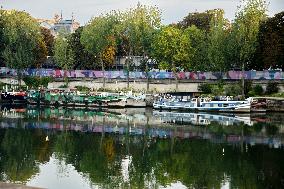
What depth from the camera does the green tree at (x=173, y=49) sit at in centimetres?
10219

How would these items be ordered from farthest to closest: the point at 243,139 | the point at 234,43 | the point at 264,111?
the point at 234,43 → the point at 264,111 → the point at 243,139

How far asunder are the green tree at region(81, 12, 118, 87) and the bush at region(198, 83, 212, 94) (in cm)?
1955

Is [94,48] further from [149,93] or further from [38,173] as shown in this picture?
[38,173]

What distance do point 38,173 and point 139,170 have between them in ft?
23.9

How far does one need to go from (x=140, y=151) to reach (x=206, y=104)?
41.0m

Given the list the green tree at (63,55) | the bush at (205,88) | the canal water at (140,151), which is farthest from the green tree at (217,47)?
the green tree at (63,55)

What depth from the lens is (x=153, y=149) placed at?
51.1m

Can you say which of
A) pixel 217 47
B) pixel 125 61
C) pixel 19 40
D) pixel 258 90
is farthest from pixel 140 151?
pixel 125 61

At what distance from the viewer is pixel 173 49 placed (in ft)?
337

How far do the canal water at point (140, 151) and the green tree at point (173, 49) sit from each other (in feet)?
84.7

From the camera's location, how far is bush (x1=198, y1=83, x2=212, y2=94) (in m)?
99.0

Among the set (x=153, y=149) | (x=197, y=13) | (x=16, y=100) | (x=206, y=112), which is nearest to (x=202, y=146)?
(x=153, y=149)

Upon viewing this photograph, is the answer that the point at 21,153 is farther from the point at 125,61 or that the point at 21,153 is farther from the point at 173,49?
the point at 125,61

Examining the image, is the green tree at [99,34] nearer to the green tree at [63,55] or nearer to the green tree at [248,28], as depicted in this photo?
the green tree at [63,55]
